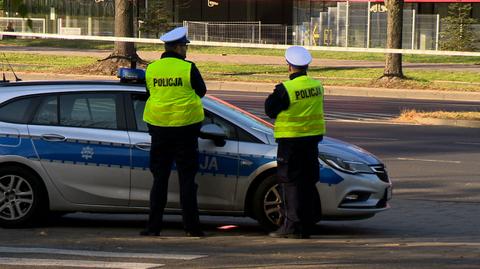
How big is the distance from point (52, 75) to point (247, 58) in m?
10.4

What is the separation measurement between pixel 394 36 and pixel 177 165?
22.8m

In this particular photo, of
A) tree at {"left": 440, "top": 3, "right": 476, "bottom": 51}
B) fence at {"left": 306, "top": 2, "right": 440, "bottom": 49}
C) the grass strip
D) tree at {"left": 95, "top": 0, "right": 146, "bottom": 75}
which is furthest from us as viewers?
fence at {"left": 306, "top": 2, "right": 440, "bottom": 49}

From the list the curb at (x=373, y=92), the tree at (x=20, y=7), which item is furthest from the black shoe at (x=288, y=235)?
the curb at (x=373, y=92)

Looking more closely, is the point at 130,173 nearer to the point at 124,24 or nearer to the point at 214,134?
the point at 214,134

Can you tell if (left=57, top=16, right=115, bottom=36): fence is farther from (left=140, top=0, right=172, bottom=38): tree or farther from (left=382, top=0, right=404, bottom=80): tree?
(left=382, top=0, right=404, bottom=80): tree

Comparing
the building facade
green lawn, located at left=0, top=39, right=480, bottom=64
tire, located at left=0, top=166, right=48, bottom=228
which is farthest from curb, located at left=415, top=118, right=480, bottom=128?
the building facade

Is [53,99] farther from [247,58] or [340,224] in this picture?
[247,58]

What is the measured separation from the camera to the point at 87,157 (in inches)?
366

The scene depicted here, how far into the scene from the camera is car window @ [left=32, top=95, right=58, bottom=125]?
9.48 meters

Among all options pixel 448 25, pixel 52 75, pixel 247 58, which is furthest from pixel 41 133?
pixel 448 25

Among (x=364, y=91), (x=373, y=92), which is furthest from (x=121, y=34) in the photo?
(x=373, y=92)

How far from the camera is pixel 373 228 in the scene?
33.3 feet

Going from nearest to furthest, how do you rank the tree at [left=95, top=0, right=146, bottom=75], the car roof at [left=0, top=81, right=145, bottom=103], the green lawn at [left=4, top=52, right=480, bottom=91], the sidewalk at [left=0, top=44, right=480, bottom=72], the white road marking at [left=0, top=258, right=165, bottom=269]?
1. the white road marking at [left=0, top=258, right=165, bottom=269]
2. the car roof at [left=0, top=81, right=145, bottom=103]
3. the green lawn at [left=4, top=52, right=480, bottom=91]
4. the tree at [left=95, top=0, right=146, bottom=75]
5. the sidewalk at [left=0, top=44, right=480, bottom=72]

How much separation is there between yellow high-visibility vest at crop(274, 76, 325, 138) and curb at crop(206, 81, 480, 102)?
2029cm
